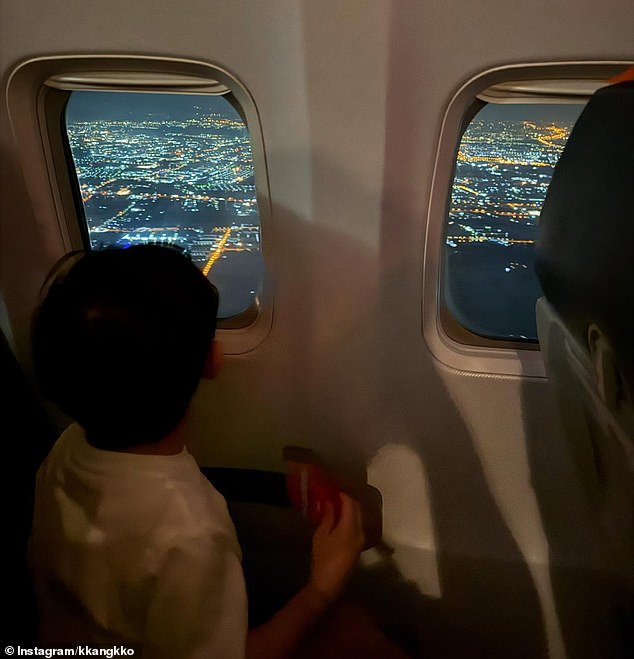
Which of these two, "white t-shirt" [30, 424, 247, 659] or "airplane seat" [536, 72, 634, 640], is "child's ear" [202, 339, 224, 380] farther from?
"airplane seat" [536, 72, 634, 640]

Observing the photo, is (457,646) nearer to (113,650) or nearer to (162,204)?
(113,650)

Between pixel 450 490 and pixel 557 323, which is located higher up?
pixel 557 323

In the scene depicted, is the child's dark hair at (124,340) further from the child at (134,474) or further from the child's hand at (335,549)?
the child's hand at (335,549)

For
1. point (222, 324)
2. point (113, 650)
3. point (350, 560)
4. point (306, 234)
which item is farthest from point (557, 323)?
point (222, 324)

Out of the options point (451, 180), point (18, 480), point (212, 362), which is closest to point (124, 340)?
point (212, 362)

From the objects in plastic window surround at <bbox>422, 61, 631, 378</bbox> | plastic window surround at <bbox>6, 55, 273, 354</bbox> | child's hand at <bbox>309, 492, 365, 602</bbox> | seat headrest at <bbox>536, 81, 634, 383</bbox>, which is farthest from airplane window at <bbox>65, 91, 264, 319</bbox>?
seat headrest at <bbox>536, 81, 634, 383</bbox>

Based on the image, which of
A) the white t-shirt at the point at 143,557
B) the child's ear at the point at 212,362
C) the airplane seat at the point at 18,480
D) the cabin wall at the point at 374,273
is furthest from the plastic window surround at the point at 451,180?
the airplane seat at the point at 18,480
